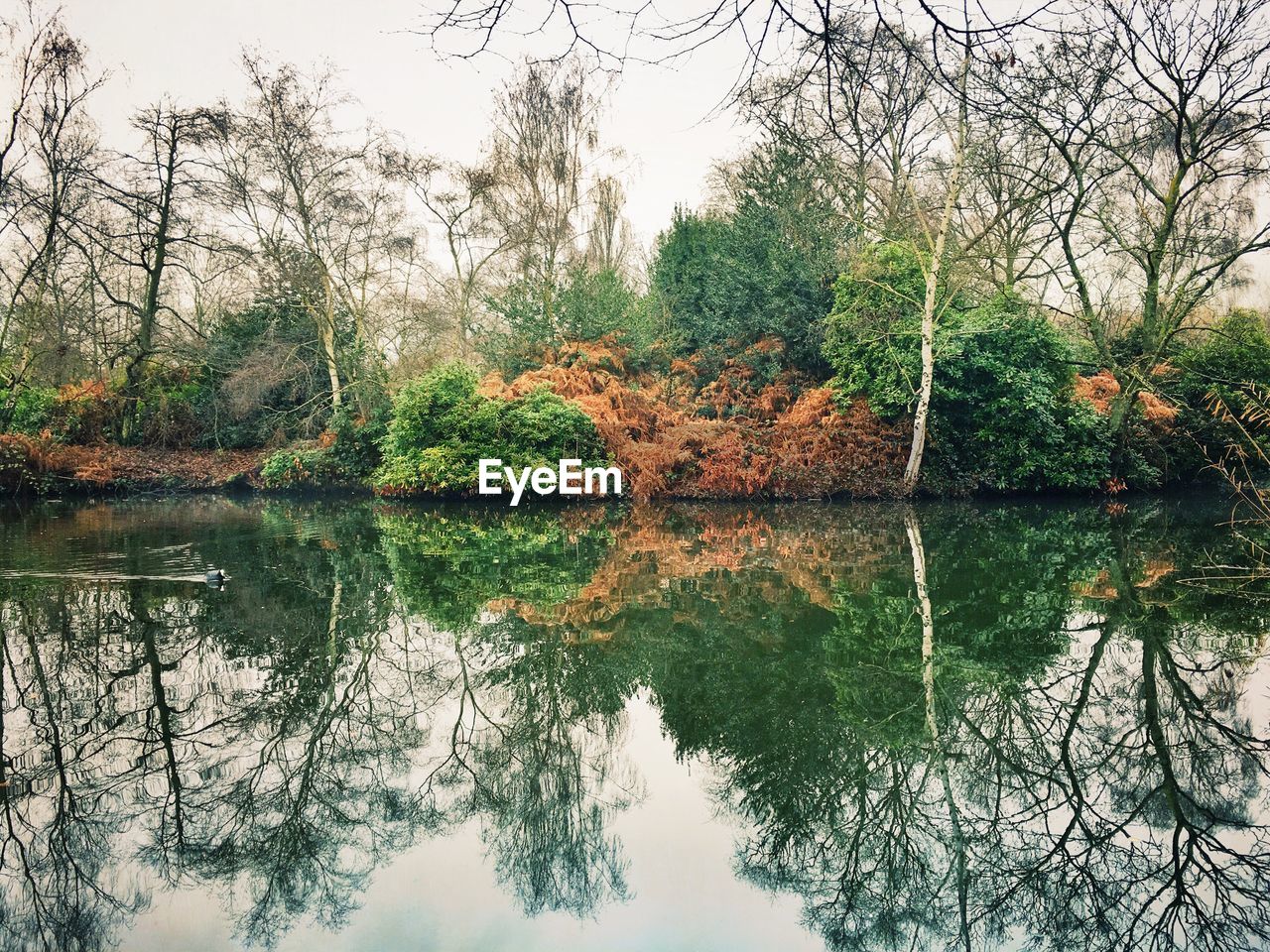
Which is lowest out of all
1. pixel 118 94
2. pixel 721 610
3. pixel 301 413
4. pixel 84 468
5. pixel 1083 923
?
pixel 1083 923

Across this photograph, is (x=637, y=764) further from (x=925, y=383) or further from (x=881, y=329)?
(x=881, y=329)

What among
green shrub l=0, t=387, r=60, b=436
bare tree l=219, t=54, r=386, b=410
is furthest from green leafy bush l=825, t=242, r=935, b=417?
green shrub l=0, t=387, r=60, b=436

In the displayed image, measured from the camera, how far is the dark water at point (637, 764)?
10.6ft

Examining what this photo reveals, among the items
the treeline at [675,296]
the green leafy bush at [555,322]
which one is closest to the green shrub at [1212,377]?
the treeline at [675,296]

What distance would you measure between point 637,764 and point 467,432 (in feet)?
48.3

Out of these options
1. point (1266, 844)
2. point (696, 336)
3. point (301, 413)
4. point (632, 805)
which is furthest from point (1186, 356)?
point (301, 413)

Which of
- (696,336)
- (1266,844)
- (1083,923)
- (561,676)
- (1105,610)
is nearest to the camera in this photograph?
(1083,923)

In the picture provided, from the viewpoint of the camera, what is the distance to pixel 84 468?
19.1 meters

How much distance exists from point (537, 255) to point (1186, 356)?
55.8ft

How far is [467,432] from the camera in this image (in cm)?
1858

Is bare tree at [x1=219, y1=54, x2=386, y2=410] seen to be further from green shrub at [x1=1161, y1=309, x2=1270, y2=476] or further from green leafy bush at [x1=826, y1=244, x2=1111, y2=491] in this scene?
green shrub at [x1=1161, y1=309, x2=1270, y2=476]

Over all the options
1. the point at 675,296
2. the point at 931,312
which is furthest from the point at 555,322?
the point at 931,312

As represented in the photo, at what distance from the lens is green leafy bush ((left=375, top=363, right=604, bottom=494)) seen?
18.2 m

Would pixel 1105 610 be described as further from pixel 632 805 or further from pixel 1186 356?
pixel 1186 356
